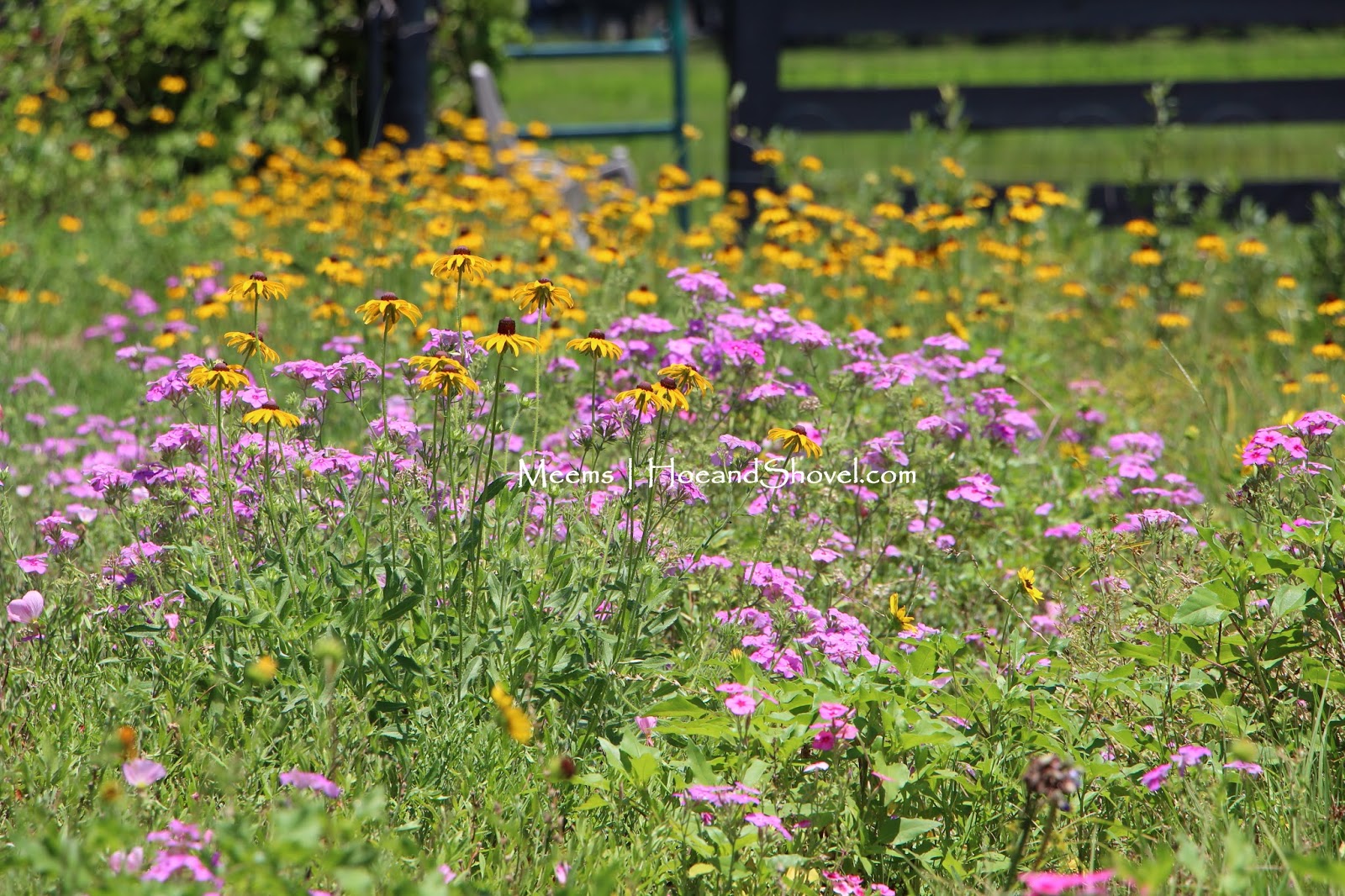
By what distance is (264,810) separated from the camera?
6.80 feet

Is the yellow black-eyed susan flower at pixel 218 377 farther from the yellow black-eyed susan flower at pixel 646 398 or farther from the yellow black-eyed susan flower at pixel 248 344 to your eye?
the yellow black-eyed susan flower at pixel 646 398

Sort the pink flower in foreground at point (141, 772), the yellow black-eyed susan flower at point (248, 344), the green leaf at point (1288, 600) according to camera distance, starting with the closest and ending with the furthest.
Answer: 1. the pink flower in foreground at point (141, 772)
2. the green leaf at point (1288, 600)
3. the yellow black-eyed susan flower at point (248, 344)

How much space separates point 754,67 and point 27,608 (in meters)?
5.22

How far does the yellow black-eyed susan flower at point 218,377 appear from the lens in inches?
86.6

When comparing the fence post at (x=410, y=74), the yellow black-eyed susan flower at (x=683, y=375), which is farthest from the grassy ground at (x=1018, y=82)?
the yellow black-eyed susan flower at (x=683, y=375)

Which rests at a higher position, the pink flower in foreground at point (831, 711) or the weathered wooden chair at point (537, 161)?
the weathered wooden chair at point (537, 161)

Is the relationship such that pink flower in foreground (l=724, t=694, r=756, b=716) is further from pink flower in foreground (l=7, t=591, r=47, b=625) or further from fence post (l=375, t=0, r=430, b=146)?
fence post (l=375, t=0, r=430, b=146)

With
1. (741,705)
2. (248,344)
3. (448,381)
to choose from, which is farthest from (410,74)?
(741,705)

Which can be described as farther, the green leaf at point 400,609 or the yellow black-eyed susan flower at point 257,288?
the yellow black-eyed susan flower at point 257,288

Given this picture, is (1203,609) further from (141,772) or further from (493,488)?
(141,772)

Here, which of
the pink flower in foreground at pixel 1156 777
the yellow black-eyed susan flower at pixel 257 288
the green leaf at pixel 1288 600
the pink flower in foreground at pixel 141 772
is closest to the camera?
the pink flower in foreground at pixel 141 772

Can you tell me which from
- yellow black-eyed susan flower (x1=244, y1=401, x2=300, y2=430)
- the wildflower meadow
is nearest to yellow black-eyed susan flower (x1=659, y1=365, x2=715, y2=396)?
the wildflower meadow

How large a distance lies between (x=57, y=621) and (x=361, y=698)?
0.70 m

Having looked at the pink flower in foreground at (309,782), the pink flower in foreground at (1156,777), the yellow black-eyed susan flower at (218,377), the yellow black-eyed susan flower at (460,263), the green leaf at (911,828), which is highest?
the yellow black-eyed susan flower at (460,263)
